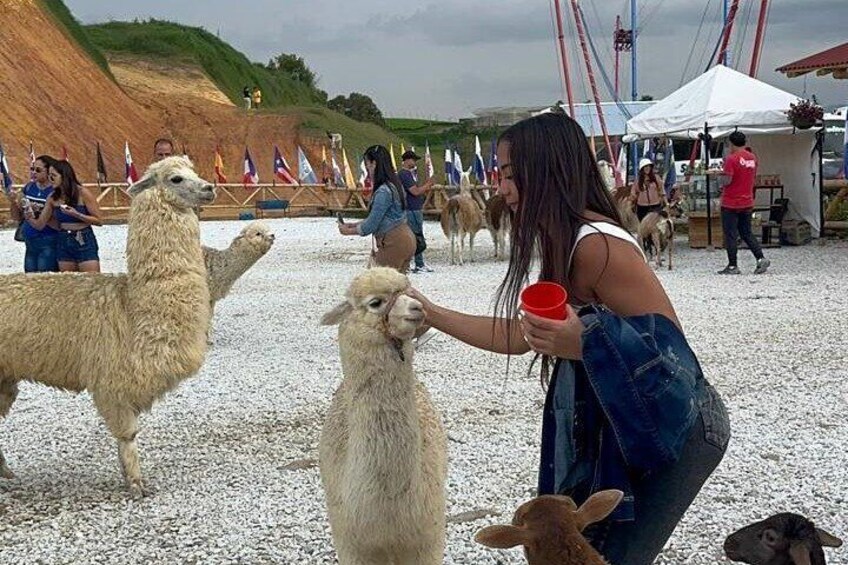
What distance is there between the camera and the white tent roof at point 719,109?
16828 millimetres

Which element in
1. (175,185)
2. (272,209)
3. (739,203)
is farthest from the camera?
(272,209)

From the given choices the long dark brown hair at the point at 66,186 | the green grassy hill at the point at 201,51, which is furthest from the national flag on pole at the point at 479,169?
the green grassy hill at the point at 201,51

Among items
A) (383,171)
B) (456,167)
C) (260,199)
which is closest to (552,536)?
(383,171)

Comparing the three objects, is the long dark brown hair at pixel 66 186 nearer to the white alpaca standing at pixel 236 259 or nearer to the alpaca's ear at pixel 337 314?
the white alpaca standing at pixel 236 259

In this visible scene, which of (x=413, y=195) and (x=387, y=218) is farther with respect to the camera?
(x=413, y=195)

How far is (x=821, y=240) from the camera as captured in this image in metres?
18.3

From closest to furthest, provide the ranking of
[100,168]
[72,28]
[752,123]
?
[752,123], [100,168], [72,28]

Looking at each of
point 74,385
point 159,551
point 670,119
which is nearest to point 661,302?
point 159,551

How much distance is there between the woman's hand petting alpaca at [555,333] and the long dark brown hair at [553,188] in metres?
0.27

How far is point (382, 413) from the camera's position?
2994mm

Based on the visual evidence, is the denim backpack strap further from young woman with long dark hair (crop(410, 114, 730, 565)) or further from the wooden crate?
the wooden crate

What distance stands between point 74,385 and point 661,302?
13.5 feet

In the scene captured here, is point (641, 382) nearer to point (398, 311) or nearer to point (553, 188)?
point (553, 188)

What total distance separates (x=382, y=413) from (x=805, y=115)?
48.9 feet
